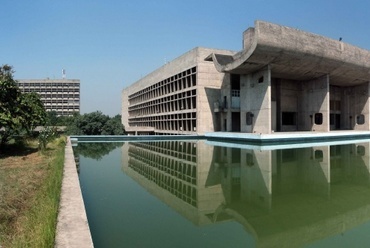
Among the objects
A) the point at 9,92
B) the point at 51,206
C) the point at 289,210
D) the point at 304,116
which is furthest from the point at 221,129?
the point at 51,206

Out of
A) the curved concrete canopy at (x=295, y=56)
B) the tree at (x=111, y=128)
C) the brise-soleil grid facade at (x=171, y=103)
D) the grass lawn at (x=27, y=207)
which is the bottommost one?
the grass lawn at (x=27, y=207)

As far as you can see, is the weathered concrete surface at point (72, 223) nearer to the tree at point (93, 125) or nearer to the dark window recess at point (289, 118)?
the tree at point (93, 125)

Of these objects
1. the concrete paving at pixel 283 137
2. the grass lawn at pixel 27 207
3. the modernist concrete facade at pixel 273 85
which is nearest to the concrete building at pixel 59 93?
the modernist concrete facade at pixel 273 85

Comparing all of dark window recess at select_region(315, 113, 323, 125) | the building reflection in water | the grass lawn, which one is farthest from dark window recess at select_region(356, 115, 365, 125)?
the grass lawn

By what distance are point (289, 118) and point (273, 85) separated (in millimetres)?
3755

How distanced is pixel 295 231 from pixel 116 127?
1084 inches

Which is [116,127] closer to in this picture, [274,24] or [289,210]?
[274,24]

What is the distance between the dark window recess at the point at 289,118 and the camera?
29.1m

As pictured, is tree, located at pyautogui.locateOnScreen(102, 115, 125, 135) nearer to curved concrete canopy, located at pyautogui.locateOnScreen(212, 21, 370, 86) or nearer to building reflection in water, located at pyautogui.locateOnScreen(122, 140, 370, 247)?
curved concrete canopy, located at pyautogui.locateOnScreen(212, 21, 370, 86)

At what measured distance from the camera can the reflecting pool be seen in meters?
4.20

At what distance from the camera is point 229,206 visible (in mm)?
5676

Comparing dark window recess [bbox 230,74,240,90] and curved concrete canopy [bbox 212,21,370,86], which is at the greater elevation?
curved concrete canopy [bbox 212,21,370,86]

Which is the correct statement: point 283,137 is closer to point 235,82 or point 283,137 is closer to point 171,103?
point 235,82

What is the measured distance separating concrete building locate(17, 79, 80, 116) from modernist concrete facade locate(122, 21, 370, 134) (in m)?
53.1
